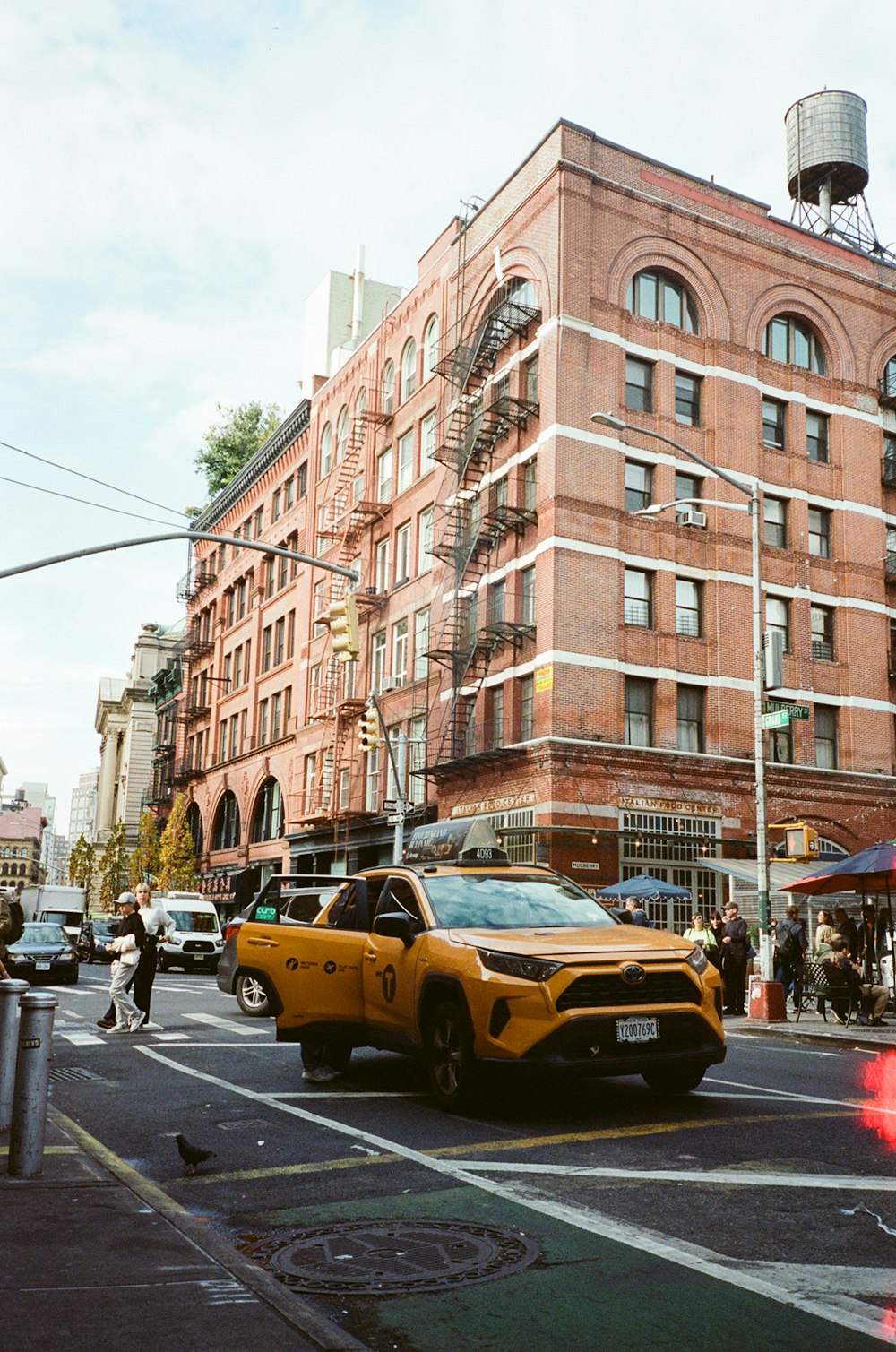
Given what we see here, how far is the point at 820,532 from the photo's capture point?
36.8 metres

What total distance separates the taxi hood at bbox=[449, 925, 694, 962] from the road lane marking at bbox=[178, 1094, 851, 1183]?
1070 millimetres

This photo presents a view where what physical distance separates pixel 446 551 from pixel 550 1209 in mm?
32034

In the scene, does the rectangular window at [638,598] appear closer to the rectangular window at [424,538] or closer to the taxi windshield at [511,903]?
the rectangular window at [424,538]

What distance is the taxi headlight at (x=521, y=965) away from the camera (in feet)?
26.5

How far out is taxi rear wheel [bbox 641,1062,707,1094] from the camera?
8.99 metres

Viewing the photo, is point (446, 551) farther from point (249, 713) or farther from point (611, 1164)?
point (611, 1164)

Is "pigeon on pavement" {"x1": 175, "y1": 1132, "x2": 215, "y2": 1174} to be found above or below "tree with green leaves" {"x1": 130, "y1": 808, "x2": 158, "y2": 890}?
below

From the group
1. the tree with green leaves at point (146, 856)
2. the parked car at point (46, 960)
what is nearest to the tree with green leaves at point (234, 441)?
the tree with green leaves at point (146, 856)

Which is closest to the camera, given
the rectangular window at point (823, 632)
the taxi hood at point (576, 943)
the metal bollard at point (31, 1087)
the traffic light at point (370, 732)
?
the metal bollard at point (31, 1087)

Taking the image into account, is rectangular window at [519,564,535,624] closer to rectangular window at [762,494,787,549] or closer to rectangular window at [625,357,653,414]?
rectangular window at [625,357,653,414]

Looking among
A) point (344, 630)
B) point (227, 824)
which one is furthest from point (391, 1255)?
point (227, 824)

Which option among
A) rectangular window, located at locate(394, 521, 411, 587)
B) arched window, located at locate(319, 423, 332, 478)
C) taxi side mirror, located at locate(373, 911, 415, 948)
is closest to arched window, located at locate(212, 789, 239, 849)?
arched window, located at locate(319, 423, 332, 478)

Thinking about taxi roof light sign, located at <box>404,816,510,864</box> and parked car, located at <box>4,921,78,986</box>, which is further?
taxi roof light sign, located at <box>404,816,510,864</box>

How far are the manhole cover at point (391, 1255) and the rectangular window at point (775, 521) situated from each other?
3210cm
